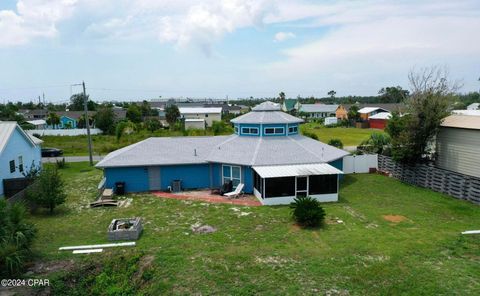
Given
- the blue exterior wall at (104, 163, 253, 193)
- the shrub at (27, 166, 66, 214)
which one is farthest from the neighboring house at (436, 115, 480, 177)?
the shrub at (27, 166, 66, 214)

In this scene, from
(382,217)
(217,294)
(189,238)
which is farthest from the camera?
(382,217)

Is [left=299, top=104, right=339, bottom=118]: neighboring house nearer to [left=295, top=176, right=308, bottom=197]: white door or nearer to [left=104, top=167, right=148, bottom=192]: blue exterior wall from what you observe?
[left=104, top=167, right=148, bottom=192]: blue exterior wall

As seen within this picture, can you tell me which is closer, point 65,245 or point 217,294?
point 217,294

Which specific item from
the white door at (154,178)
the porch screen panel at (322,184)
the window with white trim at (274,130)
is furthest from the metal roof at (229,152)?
the porch screen panel at (322,184)

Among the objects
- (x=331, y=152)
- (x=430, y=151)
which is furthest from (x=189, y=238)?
(x=430, y=151)

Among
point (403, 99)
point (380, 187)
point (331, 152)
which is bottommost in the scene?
point (380, 187)

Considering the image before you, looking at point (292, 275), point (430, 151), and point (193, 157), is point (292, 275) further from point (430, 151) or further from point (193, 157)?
point (430, 151)

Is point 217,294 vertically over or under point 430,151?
under
